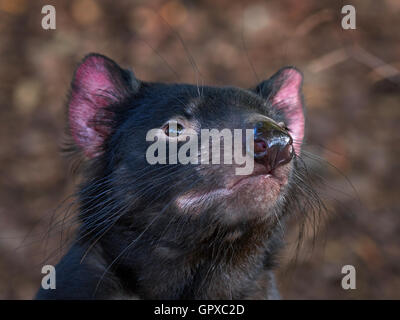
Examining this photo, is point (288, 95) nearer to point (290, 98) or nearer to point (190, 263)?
point (290, 98)

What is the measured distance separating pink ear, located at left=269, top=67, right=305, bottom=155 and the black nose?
3.29ft

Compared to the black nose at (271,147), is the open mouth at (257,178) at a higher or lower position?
lower

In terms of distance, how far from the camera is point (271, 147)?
233 cm

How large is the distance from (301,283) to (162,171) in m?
3.77

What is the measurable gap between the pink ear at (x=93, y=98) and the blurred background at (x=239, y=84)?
3.21m

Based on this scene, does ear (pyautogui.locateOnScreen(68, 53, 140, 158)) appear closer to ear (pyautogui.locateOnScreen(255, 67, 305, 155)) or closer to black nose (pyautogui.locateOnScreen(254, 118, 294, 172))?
ear (pyautogui.locateOnScreen(255, 67, 305, 155))

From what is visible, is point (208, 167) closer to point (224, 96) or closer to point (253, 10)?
point (224, 96)

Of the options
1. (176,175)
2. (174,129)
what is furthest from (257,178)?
(174,129)

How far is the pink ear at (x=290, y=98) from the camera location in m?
3.38

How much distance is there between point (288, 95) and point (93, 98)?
1129 millimetres

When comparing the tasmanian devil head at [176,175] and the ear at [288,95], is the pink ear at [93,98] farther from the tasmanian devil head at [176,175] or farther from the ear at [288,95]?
the ear at [288,95]

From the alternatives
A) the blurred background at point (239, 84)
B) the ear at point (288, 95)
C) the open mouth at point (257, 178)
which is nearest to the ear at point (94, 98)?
the ear at point (288, 95)

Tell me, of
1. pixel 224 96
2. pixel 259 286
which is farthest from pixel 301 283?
pixel 224 96

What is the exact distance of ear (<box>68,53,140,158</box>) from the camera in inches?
121
